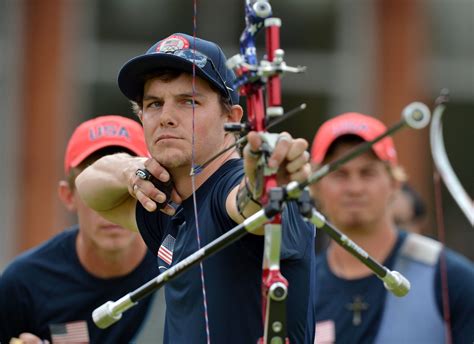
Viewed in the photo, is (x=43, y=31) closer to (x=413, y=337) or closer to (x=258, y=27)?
(x=413, y=337)

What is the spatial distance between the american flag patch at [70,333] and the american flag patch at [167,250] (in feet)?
4.85

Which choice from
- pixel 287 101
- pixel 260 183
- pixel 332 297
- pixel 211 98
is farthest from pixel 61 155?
pixel 260 183

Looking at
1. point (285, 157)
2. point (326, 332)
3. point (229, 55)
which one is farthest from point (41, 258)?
point (229, 55)

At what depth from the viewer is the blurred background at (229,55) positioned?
10.8 m

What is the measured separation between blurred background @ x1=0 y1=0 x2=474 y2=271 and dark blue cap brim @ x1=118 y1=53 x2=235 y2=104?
6.45m

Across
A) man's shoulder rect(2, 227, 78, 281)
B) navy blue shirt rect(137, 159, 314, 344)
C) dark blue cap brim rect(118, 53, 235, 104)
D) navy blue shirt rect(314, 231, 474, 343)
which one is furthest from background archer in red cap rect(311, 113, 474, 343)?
dark blue cap brim rect(118, 53, 235, 104)

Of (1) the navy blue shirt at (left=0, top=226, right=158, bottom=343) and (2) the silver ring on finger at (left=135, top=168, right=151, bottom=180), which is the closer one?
(2) the silver ring on finger at (left=135, top=168, right=151, bottom=180)

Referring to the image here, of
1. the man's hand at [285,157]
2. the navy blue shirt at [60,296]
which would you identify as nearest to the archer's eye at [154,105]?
the man's hand at [285,157]

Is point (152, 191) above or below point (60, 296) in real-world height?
above

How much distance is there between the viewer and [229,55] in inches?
412

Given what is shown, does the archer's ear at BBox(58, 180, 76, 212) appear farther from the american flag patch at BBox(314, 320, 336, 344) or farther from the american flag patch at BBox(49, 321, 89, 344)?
the american flag patch at BBox(314, 320, 336, 344)

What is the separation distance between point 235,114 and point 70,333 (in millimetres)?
1801

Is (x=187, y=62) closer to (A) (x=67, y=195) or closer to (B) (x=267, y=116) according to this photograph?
(B) (x=267, y=116)

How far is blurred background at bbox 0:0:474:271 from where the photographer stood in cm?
1077
